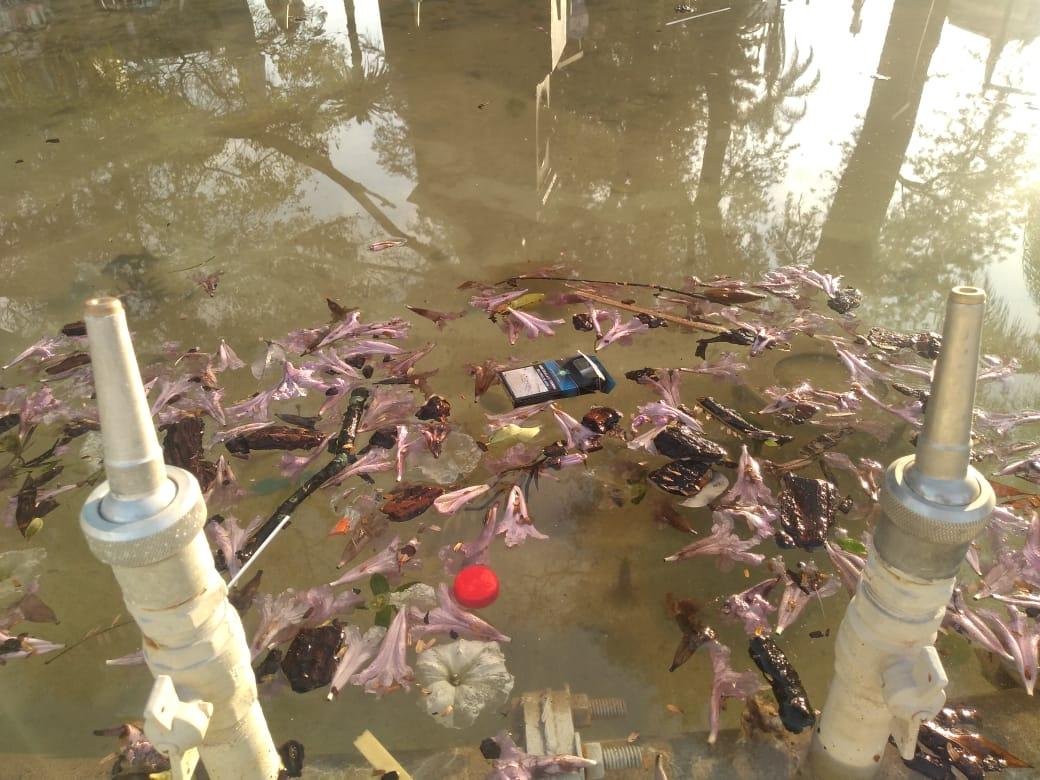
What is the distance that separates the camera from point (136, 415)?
1.45 m

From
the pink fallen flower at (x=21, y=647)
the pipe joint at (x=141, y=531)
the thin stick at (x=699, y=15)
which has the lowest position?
the pink fallen flower at (x=21, y=647)

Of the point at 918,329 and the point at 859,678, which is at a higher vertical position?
the point at 859,678

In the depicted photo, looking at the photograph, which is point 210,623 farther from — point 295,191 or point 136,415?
point 295,191

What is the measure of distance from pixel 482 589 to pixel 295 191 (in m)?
4.29

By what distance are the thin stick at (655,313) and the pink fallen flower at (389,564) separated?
2122 mm

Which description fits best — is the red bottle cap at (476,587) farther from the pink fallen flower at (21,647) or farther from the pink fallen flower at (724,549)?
the pink fallen flower at (21,647)

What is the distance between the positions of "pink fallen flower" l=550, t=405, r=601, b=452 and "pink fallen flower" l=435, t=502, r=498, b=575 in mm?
629

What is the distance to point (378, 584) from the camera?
2.95 m

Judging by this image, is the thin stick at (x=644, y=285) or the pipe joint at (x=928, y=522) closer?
the pipe joint at (x=928, y=522)

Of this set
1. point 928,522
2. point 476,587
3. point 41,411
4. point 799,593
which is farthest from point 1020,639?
point 41,411

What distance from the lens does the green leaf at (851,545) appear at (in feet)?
9.89

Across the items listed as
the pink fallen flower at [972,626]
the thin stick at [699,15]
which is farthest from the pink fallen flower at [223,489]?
the thin stick at [699,15]

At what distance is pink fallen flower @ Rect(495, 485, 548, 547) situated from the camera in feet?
10.3

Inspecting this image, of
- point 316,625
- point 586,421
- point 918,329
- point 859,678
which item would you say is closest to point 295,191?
point 586,421
